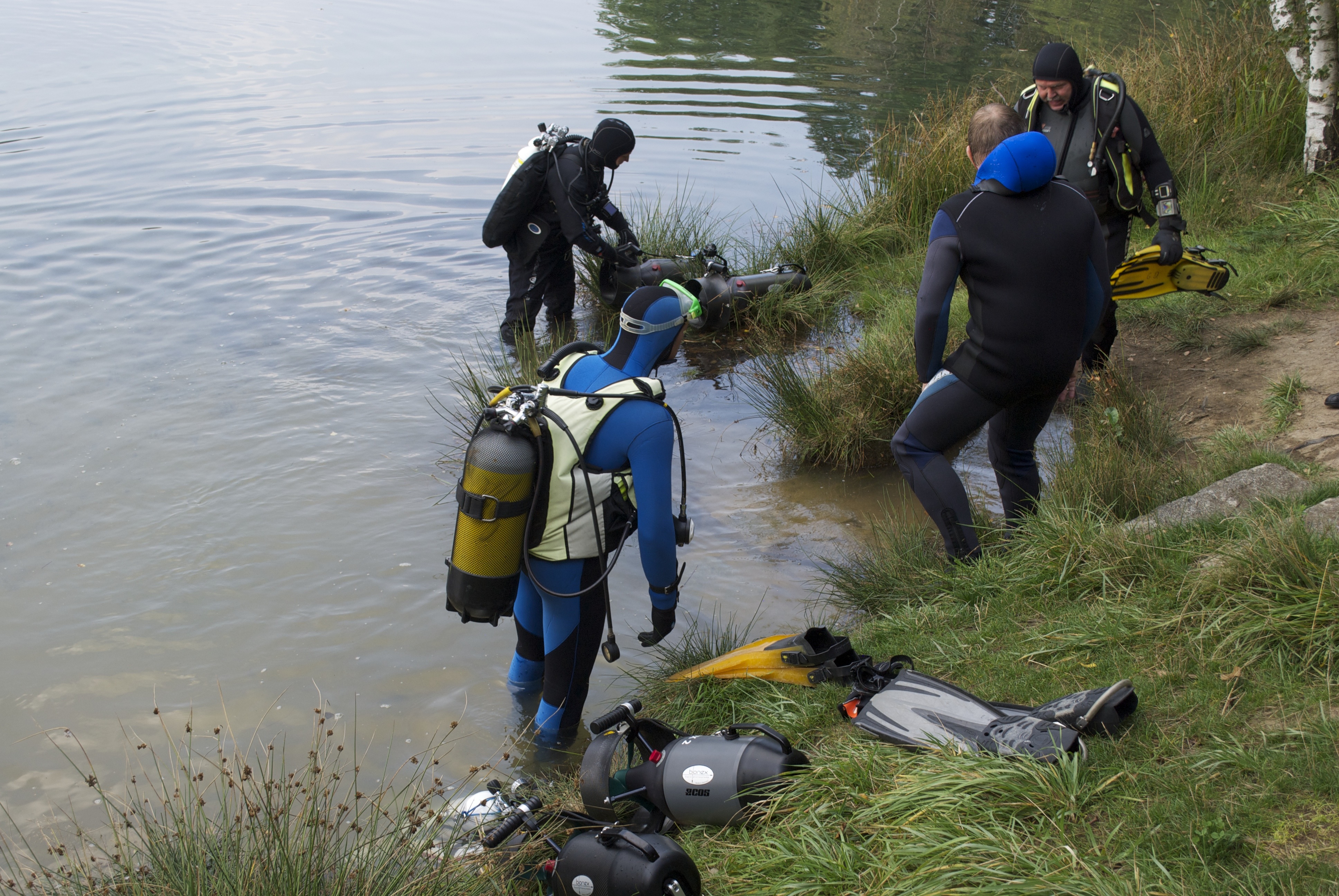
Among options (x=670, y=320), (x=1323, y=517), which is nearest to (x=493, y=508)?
(x=670, y=320)

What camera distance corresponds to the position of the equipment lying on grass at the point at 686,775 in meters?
2.85

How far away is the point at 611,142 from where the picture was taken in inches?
256

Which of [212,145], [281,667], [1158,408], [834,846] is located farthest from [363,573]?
[212,145]

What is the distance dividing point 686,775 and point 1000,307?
2.14m

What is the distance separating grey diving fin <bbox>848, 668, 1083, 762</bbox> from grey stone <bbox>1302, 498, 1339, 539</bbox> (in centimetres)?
123

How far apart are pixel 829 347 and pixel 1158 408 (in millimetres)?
2500

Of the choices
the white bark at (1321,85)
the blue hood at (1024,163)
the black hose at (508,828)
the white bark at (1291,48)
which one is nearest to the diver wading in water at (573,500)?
the black hose at (508,828)

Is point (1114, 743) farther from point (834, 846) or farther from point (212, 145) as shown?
point (212, 145)

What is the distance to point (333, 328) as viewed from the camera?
838 centimetres

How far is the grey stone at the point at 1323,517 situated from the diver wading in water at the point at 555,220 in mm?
4448

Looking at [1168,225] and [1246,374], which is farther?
[1246,374]

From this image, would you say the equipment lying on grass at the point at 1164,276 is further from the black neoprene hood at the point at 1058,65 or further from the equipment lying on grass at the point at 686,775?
the equipment lying on grass at the point at 686,775

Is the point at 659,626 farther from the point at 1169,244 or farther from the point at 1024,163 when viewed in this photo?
the point at 1169,244

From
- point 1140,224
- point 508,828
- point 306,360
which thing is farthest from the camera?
point 306,360
